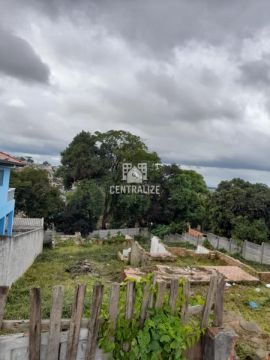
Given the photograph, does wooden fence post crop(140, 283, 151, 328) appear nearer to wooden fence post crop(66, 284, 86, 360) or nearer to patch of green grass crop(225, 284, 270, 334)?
wooden fence post crop(66, 284, 86, 360)

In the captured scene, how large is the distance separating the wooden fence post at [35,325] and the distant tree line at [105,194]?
24.3 m

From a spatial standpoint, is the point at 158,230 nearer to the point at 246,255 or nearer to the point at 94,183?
the point at 94,183

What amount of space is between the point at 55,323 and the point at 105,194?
2713cm

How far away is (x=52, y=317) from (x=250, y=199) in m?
18.9

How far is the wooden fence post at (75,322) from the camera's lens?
10.1 feet

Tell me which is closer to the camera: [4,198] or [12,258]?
[12,258]

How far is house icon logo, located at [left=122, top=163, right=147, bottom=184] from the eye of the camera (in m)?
29.5

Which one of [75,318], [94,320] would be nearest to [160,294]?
[94,320]

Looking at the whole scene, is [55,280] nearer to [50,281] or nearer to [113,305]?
[50,281]

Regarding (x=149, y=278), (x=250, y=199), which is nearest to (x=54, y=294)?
(x=149, y=278)

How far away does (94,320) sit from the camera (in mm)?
3180

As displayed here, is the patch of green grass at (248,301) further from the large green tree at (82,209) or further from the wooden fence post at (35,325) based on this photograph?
the large green tree at (82,209)

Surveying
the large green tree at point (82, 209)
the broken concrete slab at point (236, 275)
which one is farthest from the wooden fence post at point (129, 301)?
the large green tree at point (82, 209)

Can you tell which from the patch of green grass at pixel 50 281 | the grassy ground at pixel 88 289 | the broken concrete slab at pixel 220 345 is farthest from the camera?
the grassy ground at pixel 88 289
